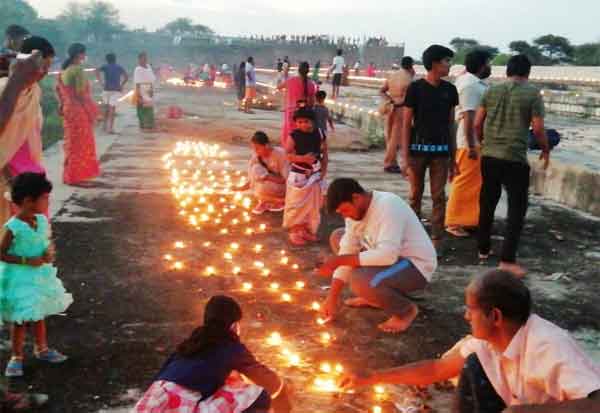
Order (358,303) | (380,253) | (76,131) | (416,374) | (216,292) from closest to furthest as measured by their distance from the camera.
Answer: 1. (416,374)
2. (380,253)
3. (358,303)
4. (216,292)
5. (76,131)

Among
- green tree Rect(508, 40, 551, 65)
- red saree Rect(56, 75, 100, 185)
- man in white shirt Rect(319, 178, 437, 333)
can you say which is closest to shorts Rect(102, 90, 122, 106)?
red saree Rect(56, 75, 100, 185)

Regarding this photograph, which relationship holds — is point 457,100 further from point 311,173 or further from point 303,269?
point 303,269

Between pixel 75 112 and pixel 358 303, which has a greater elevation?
pixel 75 112

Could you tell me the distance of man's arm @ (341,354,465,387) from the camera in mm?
2926

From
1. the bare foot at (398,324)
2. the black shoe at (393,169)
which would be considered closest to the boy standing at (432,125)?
the bare foot at (398,324)

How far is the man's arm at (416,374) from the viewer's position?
2.93 meters

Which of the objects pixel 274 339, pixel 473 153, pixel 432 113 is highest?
pixel 432 113

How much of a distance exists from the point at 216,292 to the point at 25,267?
1.75 meters

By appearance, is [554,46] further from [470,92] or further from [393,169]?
[470,92]

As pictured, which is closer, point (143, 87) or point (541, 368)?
point (541, 368)

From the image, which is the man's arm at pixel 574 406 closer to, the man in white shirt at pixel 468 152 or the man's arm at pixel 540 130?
the man's arm at pixel 540 130

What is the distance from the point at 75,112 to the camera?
899cm

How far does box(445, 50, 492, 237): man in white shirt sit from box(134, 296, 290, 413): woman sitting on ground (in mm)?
4488

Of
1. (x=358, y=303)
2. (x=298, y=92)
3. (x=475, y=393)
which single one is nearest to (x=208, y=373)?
(x=475, y=393)
